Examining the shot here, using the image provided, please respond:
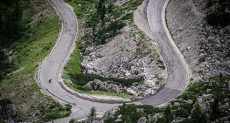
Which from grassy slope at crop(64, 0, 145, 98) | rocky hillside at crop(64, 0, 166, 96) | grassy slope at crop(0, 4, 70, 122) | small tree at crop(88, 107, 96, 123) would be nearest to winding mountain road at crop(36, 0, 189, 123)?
grassy slope at crop(64, 0, 145, 98)

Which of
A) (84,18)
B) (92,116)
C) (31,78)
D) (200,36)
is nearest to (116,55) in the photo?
(200,36)

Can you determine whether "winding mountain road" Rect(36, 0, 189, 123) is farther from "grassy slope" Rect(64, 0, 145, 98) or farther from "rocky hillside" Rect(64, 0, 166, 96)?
"rocky hillside" Rect(64, 0, 166, 96)

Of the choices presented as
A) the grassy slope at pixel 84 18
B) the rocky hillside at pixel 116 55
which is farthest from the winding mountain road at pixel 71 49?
the rocky hillside at pixel 116 55

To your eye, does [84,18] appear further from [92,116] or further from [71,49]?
[92,116]

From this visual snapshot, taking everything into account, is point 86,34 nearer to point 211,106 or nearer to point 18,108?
point 18,108

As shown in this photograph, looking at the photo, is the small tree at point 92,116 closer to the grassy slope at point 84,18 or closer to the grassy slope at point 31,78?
the grassy slope at point 31,78

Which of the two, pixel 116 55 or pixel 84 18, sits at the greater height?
pixel 84 18
